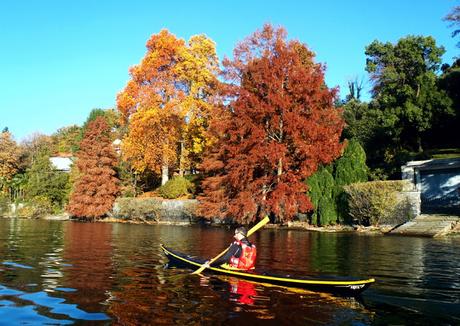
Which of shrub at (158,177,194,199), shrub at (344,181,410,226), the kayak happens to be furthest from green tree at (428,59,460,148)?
the kayak

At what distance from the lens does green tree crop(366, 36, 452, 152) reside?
37.3 metres

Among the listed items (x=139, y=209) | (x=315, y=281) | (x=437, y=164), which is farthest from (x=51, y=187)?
(x=315, y=281)

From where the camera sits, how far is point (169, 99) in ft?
144

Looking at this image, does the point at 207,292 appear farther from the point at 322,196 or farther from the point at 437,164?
the point at 437,164

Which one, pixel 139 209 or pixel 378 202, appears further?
pixel 139 209

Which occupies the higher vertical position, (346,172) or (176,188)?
(346,172)

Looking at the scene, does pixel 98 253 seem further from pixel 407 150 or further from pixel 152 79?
pixel 407 150

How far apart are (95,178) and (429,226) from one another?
3084 cm

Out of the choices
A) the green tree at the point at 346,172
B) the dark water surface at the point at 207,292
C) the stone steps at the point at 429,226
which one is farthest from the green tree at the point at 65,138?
the dark water surface at the point at 207,292

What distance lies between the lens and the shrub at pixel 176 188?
135 ft

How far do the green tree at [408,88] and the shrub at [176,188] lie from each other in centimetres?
1783

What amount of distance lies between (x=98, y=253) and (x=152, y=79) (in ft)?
95.2

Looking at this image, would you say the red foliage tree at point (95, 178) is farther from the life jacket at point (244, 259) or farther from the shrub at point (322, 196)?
the life jacket at point (244, 259)

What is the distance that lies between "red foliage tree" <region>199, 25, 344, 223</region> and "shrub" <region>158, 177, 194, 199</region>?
23.5 feet
